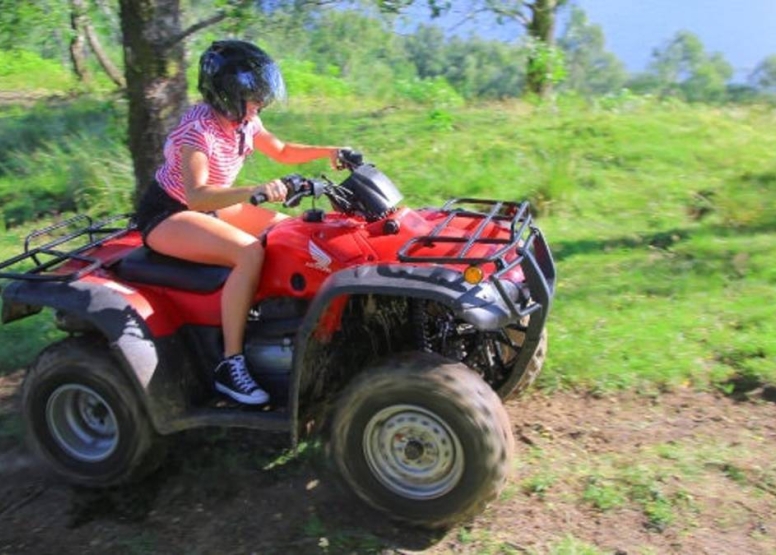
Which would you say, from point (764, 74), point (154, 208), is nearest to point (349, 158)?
point (154, 208)

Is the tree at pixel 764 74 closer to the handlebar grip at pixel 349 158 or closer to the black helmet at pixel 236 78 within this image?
the handlebar grip at pixel 349 158

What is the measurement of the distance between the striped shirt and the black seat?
11.5 inches

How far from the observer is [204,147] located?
4062 mm

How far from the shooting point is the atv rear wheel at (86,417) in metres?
4.13

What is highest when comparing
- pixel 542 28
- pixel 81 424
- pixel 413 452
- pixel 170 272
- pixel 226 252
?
pixel 542 28

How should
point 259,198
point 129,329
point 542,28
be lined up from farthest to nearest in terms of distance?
point 542,28 < point 129,329 < point 259,198

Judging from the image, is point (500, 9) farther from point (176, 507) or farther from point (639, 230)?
point (176, 507)

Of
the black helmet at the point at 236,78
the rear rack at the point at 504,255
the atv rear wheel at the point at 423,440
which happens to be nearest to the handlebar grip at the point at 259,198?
the rear rack at the point at 504,255

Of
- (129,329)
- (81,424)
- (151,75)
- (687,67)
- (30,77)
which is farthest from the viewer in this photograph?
(687,67)

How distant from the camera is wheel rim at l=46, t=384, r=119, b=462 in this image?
430 centimetres

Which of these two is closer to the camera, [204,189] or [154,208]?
[204,189]

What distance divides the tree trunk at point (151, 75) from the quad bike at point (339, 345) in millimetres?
2163

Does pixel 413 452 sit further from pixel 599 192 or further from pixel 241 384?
pixel 599 192

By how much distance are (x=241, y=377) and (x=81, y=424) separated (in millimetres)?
930
